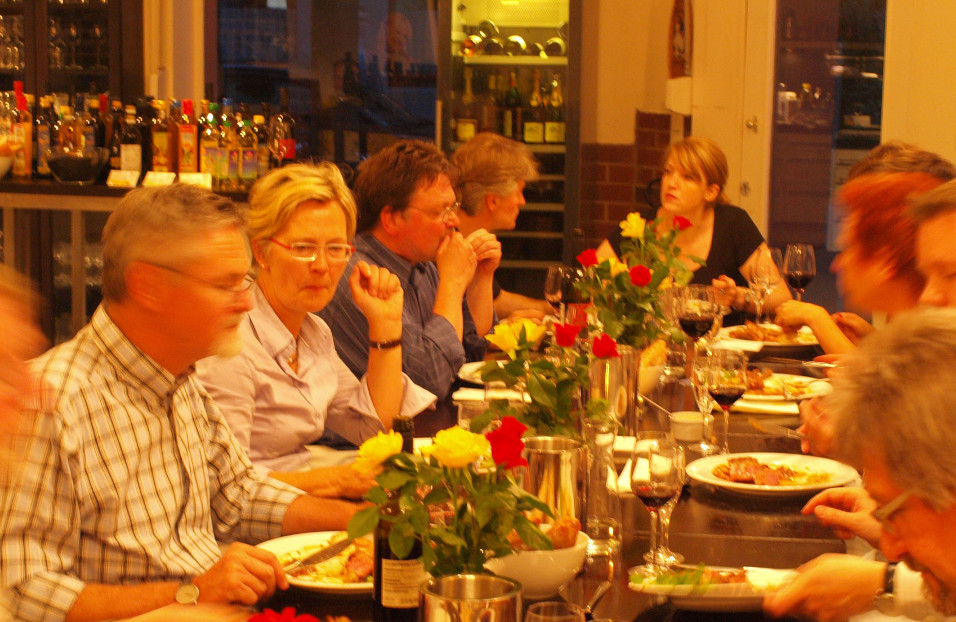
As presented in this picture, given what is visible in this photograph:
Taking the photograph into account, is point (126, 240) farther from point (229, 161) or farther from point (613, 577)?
point (229, 161)

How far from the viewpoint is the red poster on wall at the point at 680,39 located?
5906 millimetres

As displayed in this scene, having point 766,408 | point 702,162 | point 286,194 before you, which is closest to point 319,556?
point 286,194

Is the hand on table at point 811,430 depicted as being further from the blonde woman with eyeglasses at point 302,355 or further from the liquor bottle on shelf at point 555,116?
the liquor bottle on shelf at point 555,116

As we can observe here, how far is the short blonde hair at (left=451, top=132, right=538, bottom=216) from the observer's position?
3.95 m

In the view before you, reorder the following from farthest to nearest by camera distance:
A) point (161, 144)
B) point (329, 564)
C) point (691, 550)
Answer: point (161, 144), point (691, 550), point (329, 564)

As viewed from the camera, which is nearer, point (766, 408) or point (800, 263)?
point (766, 408)

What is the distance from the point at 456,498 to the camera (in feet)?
3.90

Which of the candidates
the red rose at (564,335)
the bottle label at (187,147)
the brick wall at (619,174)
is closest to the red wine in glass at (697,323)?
the red rose at (564,335)

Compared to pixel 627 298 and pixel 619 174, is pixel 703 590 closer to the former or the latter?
pixel 627 298

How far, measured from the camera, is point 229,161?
16.2 feet

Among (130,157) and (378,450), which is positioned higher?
(130,157)

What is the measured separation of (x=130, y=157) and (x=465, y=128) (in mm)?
1929

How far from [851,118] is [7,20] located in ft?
14.9

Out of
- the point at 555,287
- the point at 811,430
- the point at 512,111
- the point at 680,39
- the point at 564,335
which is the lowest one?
the point at 811,430
